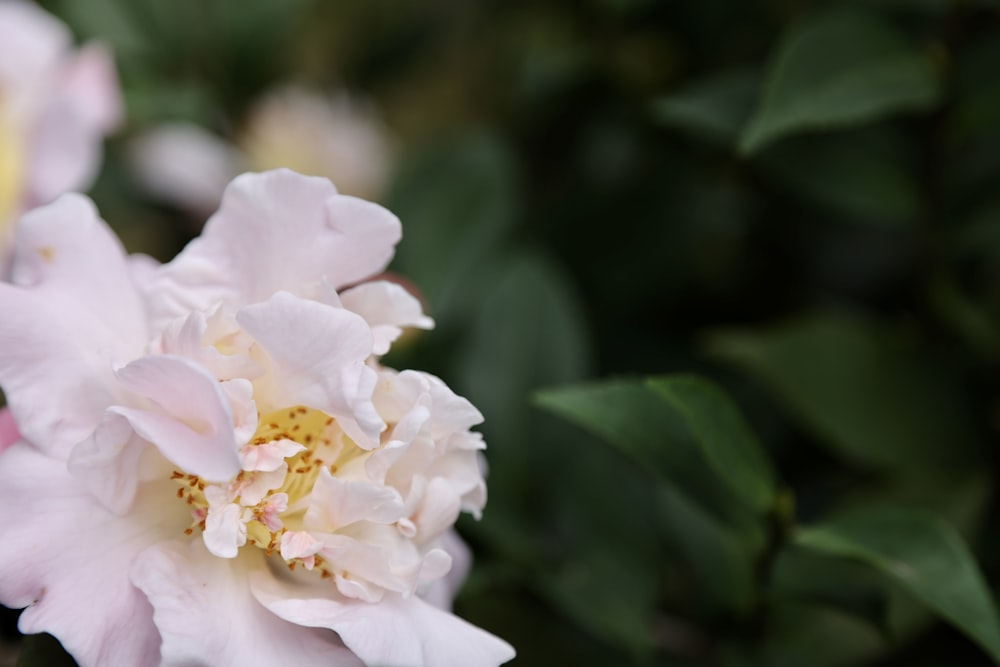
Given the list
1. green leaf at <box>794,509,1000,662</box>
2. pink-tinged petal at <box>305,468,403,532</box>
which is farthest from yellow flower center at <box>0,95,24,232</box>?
green leaf at <box>794,509,1000,662</box>

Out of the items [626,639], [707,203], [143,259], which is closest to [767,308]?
[707,203]

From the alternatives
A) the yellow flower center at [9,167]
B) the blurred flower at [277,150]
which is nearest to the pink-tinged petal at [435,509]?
the yellow flower center at [9,167]

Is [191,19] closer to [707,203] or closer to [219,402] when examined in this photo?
[707,203]

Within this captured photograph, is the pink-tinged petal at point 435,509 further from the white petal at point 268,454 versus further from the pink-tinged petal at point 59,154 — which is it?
the pink-tinged petal at point 59,154

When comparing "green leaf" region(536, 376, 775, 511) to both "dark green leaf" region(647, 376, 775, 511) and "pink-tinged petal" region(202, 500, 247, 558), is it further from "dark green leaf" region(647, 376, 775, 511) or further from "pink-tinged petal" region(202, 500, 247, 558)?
"pink-tinged petal" region(202, 500, 247, 558)

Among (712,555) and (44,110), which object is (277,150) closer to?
(44,110)

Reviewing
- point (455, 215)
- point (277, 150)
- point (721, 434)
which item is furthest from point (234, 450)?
point (277, 150)

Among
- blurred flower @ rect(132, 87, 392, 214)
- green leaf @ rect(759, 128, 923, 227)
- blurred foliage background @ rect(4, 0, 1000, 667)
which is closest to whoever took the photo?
blurred foliage background @ rect(4, 0, 1000, 667)
